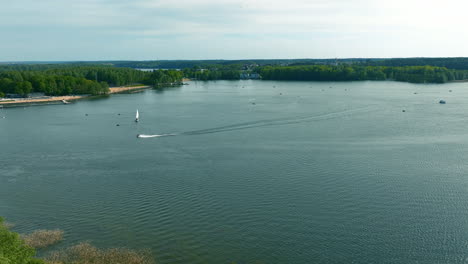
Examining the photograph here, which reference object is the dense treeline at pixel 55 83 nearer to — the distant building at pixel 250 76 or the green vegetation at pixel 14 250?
the distant building at pixel 250 76

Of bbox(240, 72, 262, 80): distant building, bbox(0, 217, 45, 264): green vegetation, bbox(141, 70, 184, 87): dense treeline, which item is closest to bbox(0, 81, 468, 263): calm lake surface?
bbox(0, 217, 45, 264): green vegetation

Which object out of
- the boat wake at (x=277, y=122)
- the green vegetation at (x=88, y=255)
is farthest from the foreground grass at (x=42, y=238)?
the boat wake at (x=277, y=122)

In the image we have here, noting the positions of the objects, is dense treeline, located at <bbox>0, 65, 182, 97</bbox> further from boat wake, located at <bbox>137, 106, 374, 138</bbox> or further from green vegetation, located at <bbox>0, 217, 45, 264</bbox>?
green vegetation, located at <bbox>0, 217, 45, 264</bbox>

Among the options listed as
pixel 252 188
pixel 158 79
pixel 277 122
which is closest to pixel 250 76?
pixel 158 79

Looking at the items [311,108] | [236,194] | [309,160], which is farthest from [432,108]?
[236,194]

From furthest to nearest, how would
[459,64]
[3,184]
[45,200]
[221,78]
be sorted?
1. [221,78]
2. [459,64]
3. [3,184]
4. [45,200]

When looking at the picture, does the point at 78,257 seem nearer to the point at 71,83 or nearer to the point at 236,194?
the point at 236,194

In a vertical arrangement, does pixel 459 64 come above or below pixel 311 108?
above

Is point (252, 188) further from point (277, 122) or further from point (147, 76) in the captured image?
point (147, 76)
